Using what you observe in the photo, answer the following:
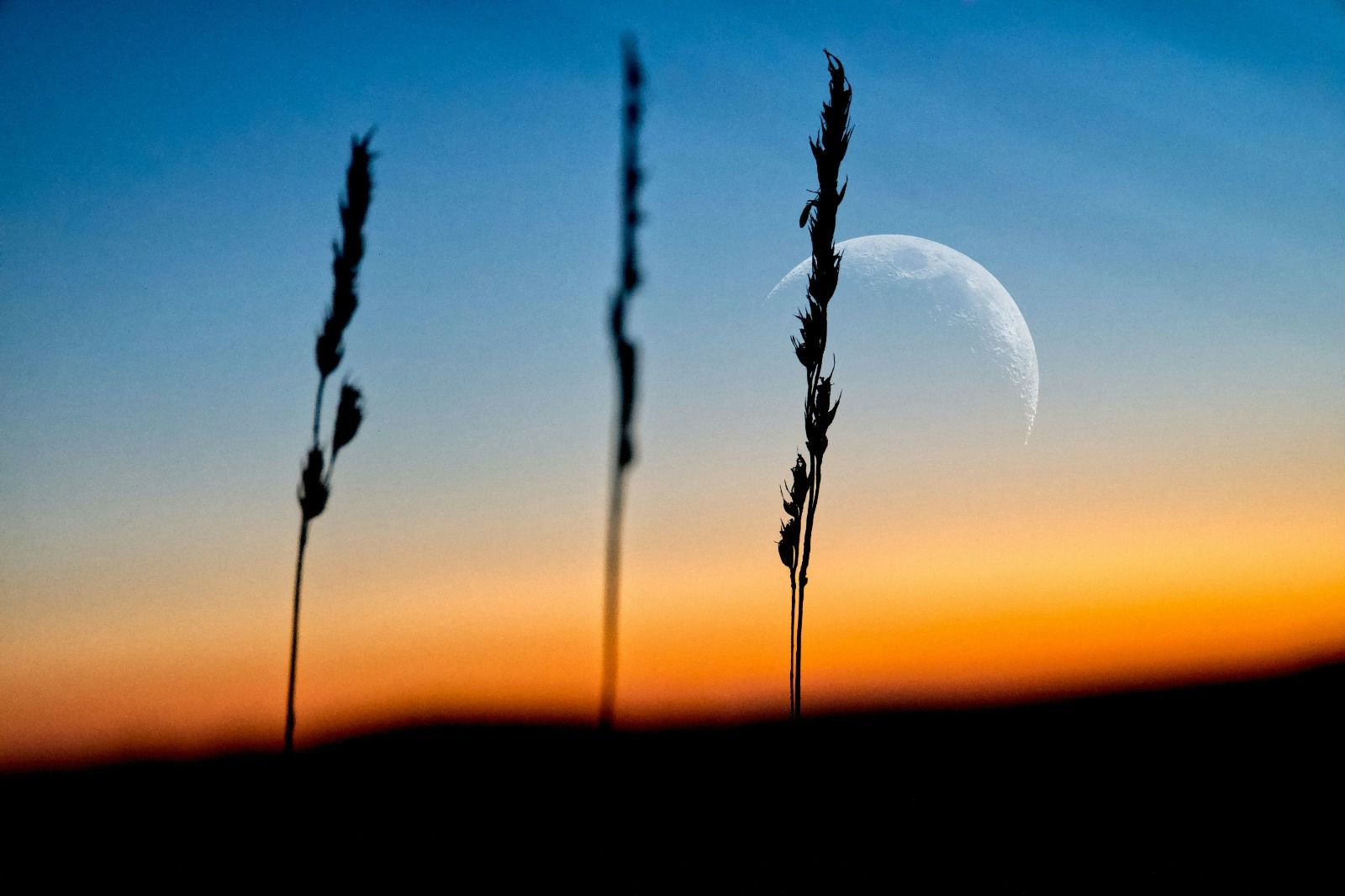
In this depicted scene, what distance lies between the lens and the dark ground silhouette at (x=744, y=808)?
358 cm

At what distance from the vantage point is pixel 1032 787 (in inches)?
212

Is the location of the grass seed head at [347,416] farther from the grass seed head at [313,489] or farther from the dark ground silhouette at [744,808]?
Answer: the dark ground silhouette at [744,808]

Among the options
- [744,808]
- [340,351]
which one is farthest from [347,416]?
[744,808]

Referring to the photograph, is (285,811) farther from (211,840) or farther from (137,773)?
(137,773)

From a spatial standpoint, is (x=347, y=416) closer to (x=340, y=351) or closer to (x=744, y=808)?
(x=340, y=351)

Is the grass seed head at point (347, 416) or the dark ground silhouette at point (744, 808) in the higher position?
the grass seed head at point (347, 416)

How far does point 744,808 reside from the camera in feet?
14.2

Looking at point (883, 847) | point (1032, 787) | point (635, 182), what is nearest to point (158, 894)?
point (883, 847)

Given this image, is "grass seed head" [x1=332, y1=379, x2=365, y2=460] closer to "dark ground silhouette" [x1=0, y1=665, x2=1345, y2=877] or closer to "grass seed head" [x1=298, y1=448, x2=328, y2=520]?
"grass seed head" [x1=298, y1=448, x2=328, y2=520]

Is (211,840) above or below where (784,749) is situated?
below

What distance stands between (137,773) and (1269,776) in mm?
6910

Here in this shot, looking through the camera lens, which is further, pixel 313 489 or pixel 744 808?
pixel 744 808

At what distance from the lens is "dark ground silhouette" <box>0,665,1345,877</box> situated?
11.7 feet

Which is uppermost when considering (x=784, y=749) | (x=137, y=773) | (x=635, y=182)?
(x=635, y=182)
